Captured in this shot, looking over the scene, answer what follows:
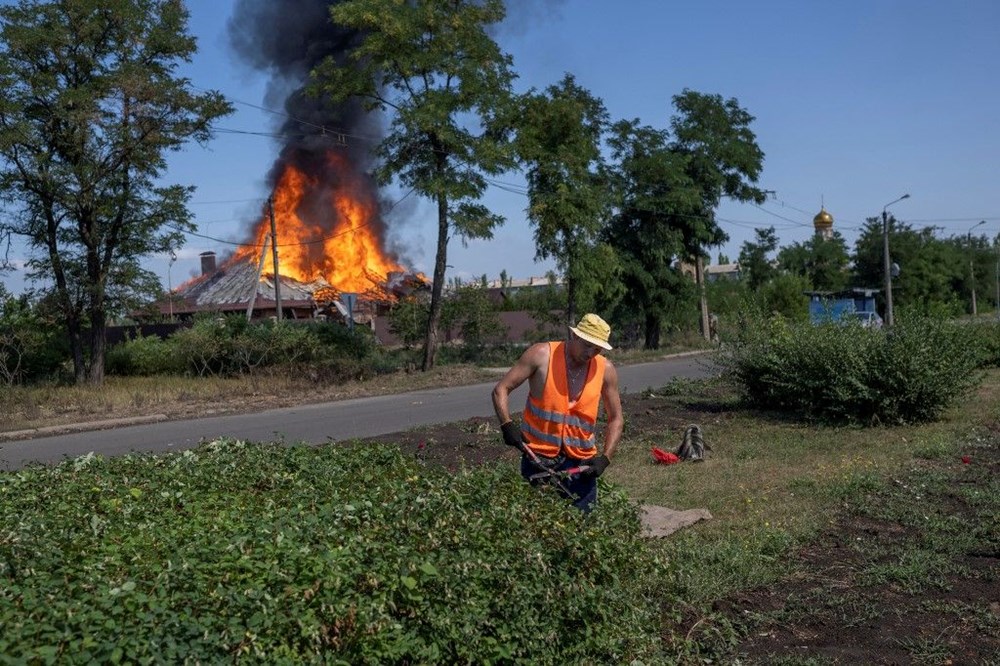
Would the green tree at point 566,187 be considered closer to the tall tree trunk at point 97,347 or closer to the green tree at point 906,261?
the tall tree trunk at point 97,347

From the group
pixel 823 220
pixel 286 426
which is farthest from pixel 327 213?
pixel 823 220

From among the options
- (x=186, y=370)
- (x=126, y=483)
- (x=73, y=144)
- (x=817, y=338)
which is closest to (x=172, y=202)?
(x=73, y=144)

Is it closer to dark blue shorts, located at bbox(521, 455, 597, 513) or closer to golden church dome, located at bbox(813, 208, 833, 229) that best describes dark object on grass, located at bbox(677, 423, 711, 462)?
dark blue shorts, located at bbox(521, 455, 597, 513)

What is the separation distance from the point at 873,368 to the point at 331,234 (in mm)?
25821

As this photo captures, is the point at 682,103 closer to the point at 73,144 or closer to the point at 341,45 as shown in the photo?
the point at 341,45

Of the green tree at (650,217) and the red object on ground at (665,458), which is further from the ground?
the green tree at (650,217)

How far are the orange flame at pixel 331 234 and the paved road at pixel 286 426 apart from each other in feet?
49.4

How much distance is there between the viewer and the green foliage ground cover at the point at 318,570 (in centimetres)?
345

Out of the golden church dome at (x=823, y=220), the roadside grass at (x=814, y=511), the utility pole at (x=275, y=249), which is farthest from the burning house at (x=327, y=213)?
the golden church dome at (x=823, y=220)

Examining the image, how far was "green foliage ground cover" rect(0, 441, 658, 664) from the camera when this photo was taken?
3451 mm

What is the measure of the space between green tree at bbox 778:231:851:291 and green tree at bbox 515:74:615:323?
105 feet

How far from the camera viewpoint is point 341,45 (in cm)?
2872

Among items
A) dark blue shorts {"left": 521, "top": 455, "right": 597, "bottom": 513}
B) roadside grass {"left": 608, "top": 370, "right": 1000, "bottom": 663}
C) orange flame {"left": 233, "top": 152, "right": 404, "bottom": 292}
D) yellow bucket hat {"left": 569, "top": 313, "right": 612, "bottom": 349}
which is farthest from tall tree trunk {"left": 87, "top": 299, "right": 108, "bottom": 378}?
yellow bucket hat {"left": 569, "top": 313, "right": 612, "bottom": 349}

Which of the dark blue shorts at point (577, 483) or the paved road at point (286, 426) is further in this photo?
the paved road at point (286, 426)
